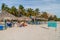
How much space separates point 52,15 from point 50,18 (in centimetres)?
346

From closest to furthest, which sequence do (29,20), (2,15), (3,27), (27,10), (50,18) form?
(3,27) < (2,15) < (29,20) < (27,10) < (50,18)

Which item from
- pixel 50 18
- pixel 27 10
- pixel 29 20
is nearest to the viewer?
pixel 29 20

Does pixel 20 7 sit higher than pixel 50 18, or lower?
higher

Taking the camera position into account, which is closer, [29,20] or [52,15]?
[29,20]

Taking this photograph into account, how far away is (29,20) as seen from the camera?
115ft

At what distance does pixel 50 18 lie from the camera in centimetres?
6700

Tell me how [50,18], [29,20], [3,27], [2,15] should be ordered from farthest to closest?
[50,18] → [29,20] → [2,15] → [3,27]

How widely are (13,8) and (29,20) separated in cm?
1962

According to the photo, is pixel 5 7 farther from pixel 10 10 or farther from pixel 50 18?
pixel 50 18

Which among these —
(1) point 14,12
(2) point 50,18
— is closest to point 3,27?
(1) point 14,12

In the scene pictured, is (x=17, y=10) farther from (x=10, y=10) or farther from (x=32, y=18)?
(x=32, y=18)

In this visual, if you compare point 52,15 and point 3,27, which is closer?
point 3,27

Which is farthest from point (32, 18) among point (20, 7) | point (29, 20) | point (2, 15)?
point (20, 7)

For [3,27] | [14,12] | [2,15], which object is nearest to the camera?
[3,27]
